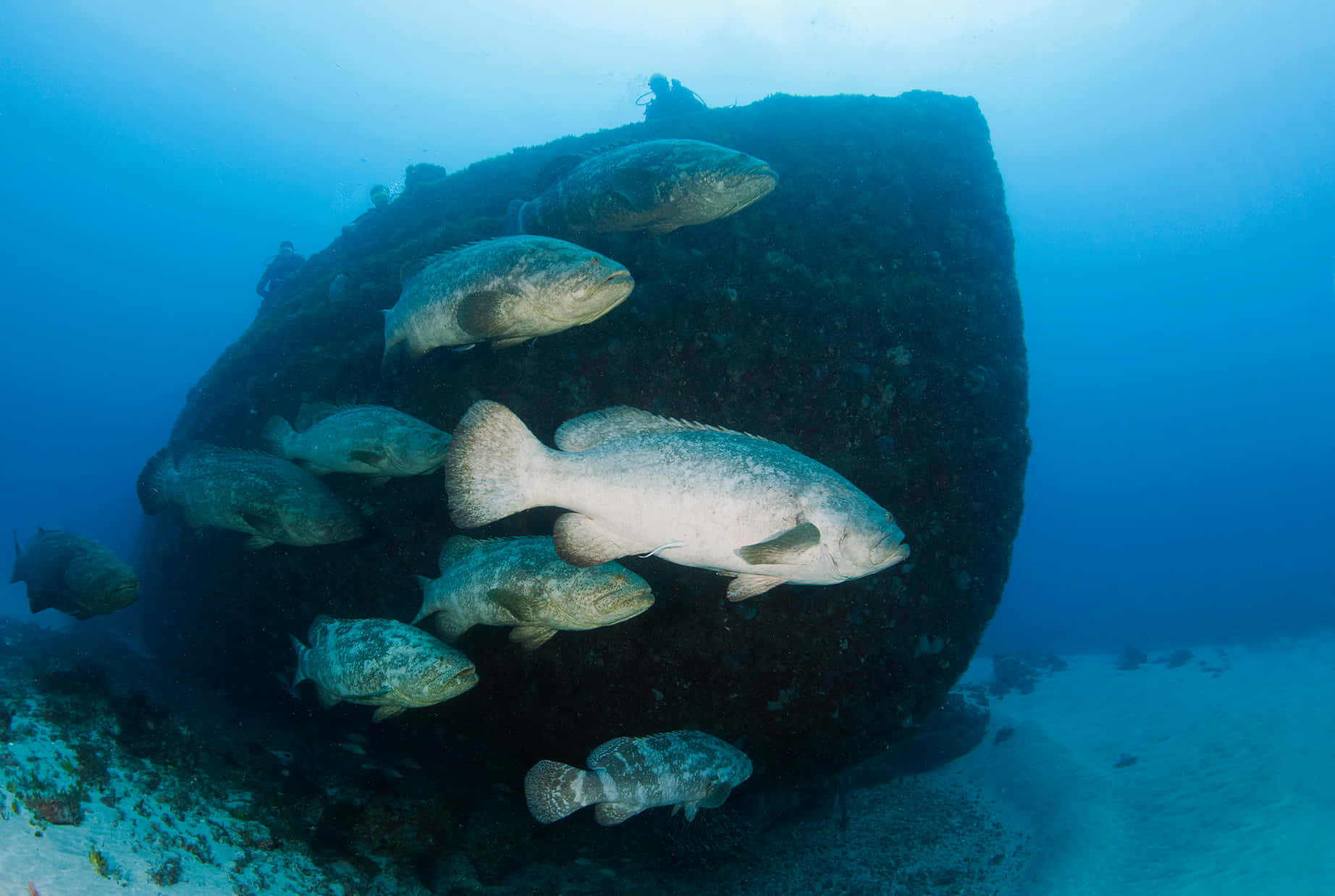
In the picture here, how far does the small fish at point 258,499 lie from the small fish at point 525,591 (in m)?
1.16

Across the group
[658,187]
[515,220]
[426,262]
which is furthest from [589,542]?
[515,220]

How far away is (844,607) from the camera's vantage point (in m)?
4.84

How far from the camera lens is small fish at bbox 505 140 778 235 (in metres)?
4.52

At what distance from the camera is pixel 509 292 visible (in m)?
3.91

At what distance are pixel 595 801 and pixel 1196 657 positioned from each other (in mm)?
33122

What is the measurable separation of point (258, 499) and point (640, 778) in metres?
4.30

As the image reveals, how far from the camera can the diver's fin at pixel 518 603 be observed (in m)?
3.78

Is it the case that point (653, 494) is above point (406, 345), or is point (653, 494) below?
below

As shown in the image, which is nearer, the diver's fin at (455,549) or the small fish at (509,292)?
the small fish at (509,292)

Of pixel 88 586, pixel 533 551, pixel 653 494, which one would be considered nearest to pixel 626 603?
pixel 533 551

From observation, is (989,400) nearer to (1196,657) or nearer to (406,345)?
(406,345)

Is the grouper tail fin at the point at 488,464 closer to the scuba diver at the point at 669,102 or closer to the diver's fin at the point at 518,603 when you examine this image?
the diver's fin at the point at 518,603

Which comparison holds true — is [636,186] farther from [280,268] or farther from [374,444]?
[280,268]

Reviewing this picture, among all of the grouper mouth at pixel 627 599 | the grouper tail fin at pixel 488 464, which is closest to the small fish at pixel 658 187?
the grouper tail fin at pixel 488 464
